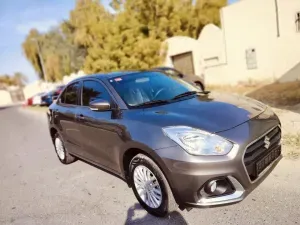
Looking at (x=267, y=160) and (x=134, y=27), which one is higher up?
(x=134, y=27)

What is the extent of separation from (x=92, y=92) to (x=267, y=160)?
259cm

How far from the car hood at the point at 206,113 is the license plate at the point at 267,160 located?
1.45 feet

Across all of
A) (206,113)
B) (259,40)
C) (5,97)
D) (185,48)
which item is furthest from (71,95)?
(5,97)

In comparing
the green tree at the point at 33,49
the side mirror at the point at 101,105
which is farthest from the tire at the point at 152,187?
the green tree at the point at 33,49

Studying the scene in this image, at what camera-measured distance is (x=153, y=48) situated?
17.4 metres

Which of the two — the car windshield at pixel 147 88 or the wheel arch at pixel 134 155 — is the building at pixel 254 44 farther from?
the wheel arch at pixel 134 155

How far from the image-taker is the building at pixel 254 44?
11062mm

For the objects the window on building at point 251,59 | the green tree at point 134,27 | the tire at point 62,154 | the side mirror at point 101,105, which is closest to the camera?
the side mirror at point 101,105

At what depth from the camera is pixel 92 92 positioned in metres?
4.04

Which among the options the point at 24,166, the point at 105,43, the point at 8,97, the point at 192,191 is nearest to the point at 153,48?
the point at 105,43

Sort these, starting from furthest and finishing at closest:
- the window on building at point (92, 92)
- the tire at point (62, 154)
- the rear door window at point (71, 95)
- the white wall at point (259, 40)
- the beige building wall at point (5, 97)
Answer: the beige building wall at point (5, 97), the white wall at point (259, 40), the tire at point (62, 154), the rear door window at point (71, 95), the window on building at point (92, 92)

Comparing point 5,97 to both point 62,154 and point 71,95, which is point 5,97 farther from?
point 71,95

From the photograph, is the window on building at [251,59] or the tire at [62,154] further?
the window on building at [251,59]

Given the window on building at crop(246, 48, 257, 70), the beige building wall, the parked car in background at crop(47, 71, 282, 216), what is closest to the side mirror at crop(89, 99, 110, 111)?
the parked car in background at crop(47, 71, 282, 216)
